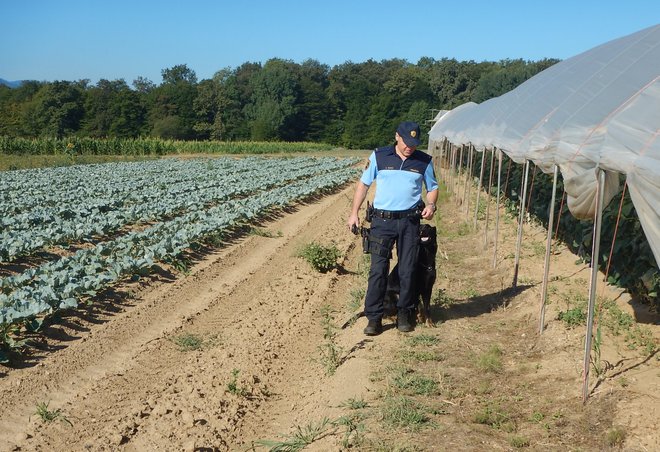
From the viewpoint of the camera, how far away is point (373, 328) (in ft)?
23.0

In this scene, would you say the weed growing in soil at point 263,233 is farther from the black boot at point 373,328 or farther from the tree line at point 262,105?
the tree line at point 262,105

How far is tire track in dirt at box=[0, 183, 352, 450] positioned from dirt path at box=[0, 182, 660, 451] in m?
0.02

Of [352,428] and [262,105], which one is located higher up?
[262,105]

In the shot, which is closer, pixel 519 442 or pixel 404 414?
pixel 519 442

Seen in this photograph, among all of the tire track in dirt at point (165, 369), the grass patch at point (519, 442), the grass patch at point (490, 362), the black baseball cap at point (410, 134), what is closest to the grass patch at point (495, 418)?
the grass patch at point (519, 442)

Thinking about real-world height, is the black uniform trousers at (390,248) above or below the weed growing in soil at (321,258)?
above

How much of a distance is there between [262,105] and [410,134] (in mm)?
89525

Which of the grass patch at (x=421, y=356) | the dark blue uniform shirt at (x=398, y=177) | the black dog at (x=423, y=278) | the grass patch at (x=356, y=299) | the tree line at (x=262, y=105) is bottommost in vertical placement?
the grass patch at (x=356, y=299)

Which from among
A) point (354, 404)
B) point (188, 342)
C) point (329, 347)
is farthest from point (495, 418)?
point (188, 342)

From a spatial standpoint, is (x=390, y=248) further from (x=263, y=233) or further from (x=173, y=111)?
(x=173, y=111)

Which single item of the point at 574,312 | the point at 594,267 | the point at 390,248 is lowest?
the point at 574,312

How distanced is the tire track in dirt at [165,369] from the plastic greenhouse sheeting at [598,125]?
331 cm

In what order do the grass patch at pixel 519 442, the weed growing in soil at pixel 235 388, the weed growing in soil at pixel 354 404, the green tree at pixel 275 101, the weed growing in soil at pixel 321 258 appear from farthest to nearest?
the green tree at pixel 275 101
the weed growing in soil at pixel 321 258
the weed growing in soil at pixel 235 388
the weed growing in soil at pixel 354 404
the grass patch at pixel 519 442

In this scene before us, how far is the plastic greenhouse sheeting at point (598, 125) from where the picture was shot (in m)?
4.47
